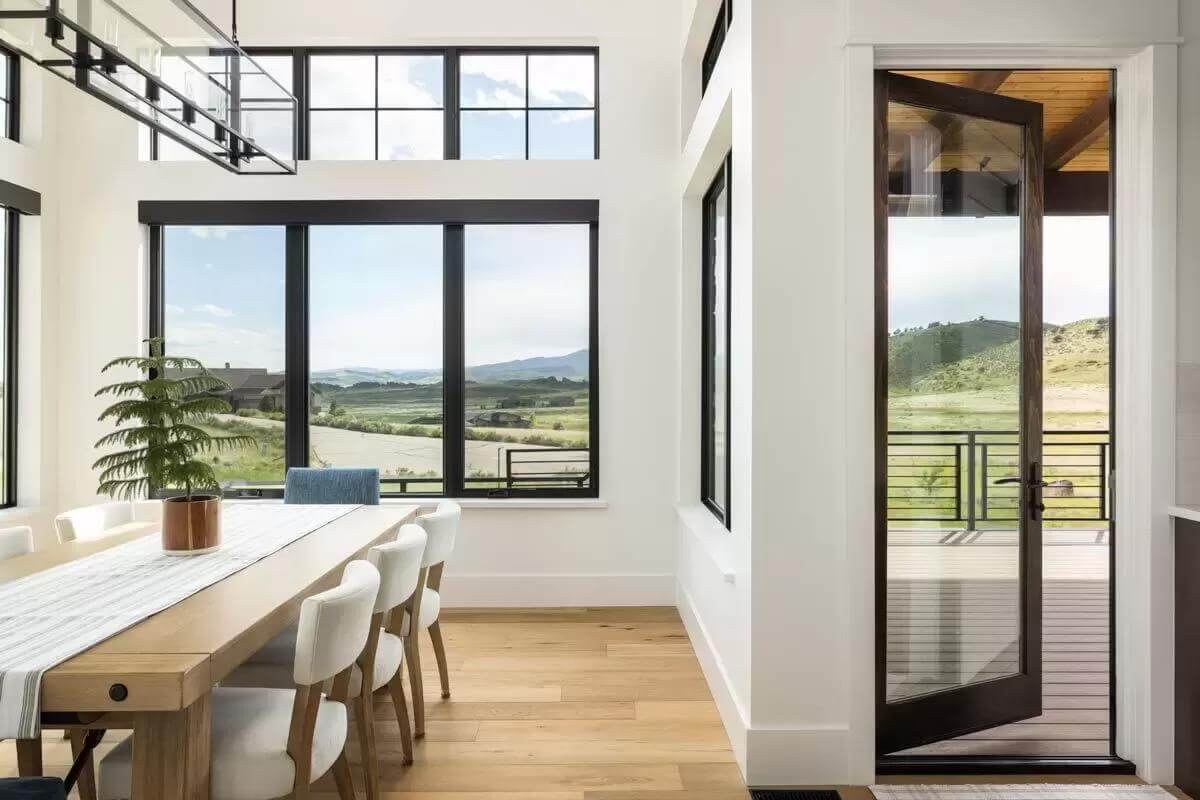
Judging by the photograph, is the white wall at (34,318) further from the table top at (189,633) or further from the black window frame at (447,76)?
the table top at (189,633)

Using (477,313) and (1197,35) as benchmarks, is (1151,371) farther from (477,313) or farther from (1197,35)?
(477,313)

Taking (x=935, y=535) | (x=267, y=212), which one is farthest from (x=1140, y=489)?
(x=267, y=212)

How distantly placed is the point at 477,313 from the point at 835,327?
9.00 ft

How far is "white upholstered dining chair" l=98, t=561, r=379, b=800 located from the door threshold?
1.87 m

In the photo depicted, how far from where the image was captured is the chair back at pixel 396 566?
85.7 inches

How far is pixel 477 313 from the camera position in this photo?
4.68 m

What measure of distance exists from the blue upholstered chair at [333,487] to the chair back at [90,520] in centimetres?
75

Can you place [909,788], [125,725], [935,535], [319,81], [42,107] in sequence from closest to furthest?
[125,725]
[909,788]
[935,535]
[42,107]
[319,81]

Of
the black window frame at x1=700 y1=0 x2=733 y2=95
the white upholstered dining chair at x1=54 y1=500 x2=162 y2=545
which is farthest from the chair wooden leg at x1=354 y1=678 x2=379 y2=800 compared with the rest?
the black window frame at x1=700 y1=0 x2=733 y2=95

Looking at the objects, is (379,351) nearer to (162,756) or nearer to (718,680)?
(718,680)

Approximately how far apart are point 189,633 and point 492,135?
12.4ft

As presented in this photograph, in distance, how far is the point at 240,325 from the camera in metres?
4.66

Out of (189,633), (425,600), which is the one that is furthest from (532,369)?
(189,633)

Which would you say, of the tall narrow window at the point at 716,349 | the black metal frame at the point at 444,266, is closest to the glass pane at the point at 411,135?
the black metal frame at the point at 444,266
